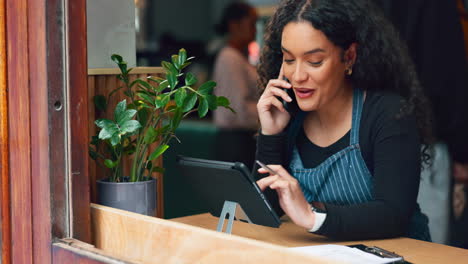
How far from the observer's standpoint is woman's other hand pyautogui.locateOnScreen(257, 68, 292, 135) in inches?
75.9

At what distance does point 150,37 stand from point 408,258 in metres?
6.75

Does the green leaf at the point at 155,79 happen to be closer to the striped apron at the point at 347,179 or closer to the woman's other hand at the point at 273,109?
the woman's other hand at the point at 273,109

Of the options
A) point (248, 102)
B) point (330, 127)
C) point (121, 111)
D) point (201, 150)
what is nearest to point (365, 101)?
point (330, 127)

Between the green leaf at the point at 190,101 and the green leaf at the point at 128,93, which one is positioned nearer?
the green leaf at the point at 190,101

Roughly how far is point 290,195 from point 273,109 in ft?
1.76

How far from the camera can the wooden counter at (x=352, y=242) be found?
Answer: 4.90 feet

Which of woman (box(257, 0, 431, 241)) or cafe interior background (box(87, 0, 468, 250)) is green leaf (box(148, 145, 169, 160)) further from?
woman (box(257, 0, 431, 241))

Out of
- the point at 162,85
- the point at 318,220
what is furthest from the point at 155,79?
the point at 318,220

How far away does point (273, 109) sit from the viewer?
1.99m

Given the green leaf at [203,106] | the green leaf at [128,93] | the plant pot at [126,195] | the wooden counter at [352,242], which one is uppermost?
the green leaf at [128,93]

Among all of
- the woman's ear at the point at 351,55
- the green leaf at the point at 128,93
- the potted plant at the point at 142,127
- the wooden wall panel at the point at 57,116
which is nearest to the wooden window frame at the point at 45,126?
the wooden wall panel at the point at 57,116

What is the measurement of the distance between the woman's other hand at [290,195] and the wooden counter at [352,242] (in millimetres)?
96

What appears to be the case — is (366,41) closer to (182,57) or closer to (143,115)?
(182,57)

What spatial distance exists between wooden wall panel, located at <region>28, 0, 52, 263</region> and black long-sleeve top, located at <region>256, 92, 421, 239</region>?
26.5 inches
